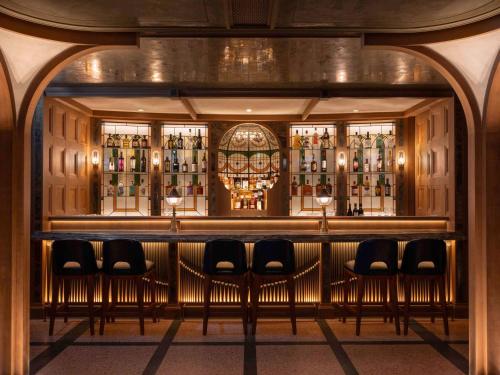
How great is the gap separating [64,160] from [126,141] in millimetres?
1876

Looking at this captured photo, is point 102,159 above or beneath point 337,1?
beneath

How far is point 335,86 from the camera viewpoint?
6641 mm

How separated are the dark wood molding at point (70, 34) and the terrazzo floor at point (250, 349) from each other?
2.75 m

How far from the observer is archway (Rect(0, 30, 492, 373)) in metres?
4.10

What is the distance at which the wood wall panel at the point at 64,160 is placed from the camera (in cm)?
665

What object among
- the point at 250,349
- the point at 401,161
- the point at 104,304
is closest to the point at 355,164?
the point at 401,161

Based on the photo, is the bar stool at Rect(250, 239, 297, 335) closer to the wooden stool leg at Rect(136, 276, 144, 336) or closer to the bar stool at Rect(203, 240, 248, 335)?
the bar stool at Rect(203, 240, 248, 335)

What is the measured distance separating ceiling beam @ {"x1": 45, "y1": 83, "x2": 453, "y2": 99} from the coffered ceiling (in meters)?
2.50

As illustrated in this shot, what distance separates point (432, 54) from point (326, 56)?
109 centimetres

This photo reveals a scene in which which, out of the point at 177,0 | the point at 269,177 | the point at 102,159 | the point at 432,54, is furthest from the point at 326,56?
the point at 102,159

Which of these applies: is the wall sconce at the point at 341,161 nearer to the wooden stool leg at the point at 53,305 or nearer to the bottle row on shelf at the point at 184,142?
the bottle row on shelf at the point at 184,142

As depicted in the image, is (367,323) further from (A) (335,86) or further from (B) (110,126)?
(B) (110,126)

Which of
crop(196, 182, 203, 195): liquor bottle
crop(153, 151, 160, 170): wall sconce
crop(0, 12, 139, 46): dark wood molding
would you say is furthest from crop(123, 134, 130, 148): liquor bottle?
crop(0, 12, 139, 46): dark wood molding

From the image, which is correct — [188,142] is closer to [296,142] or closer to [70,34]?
[296,142]
